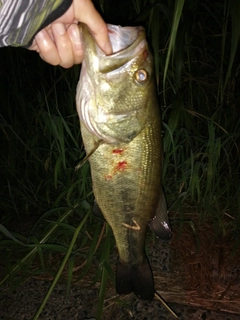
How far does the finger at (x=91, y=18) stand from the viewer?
117 cm

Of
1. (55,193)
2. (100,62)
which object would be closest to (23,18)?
(100,62)

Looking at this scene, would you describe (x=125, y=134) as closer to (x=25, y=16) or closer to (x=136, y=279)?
(x=25, y=16)

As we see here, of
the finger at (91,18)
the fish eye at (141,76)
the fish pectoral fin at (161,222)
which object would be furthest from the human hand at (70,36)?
the fish pectoral fin at (161,222)

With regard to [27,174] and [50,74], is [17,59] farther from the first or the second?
[27,174]

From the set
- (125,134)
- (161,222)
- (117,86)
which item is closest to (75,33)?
(117,86)

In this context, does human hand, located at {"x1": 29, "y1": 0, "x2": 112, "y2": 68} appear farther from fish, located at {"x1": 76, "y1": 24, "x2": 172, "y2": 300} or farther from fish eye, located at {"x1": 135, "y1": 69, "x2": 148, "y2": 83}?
fish eye, located at {"x1": 135, "y1": 69, "x2": 148, "y2": 83}

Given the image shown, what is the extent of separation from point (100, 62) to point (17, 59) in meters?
1.94

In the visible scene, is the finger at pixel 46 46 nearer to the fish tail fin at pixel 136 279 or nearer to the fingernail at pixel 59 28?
the fingernail at pixel 59 28

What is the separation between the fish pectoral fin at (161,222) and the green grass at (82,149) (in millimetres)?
359

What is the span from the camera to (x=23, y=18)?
1.12 metres

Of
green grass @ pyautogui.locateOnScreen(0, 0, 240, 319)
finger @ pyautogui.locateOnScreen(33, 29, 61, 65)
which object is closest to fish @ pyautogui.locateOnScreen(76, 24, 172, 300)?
finger @ pyautogui.locateOnScreen(33, 29, 61, 65)

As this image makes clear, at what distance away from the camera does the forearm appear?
42.4 inches

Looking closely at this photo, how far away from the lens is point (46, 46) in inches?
50.6

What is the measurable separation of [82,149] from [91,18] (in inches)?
49.0
